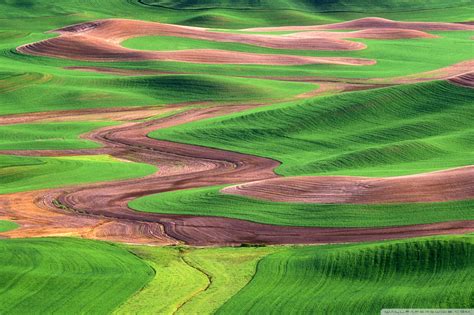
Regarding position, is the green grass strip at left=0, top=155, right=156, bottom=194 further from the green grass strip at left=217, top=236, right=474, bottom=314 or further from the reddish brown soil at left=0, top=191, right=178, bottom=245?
the green grass strip at left=217, top=236, right=474, bottom=314

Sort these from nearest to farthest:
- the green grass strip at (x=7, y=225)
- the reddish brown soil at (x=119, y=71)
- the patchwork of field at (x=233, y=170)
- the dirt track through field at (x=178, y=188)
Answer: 1. the patchwork of field at (x=233, y=170)
2. the dirt track through field at (x=178, y=188)
3. the green grass strip at (x=7, y=225)
4. the reddish brown soil at (x=119, y=71)

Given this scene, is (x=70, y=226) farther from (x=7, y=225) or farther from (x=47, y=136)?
(x=47, y=136)

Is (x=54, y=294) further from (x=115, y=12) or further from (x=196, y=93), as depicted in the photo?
(x=115, y=12)

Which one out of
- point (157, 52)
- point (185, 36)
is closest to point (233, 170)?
point (157, 52)

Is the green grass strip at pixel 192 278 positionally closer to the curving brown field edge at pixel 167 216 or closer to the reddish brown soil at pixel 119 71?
the curving brown field edge at pixel 167 216

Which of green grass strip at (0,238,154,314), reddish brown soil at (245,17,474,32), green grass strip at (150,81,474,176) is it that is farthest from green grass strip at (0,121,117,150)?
reddish brown soil at (245,17,474,32)

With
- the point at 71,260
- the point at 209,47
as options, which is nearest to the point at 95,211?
the point at 71,260

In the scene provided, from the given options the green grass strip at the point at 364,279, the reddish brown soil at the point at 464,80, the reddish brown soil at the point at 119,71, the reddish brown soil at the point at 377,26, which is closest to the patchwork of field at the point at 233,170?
the green grass strip at the point at 364,279
